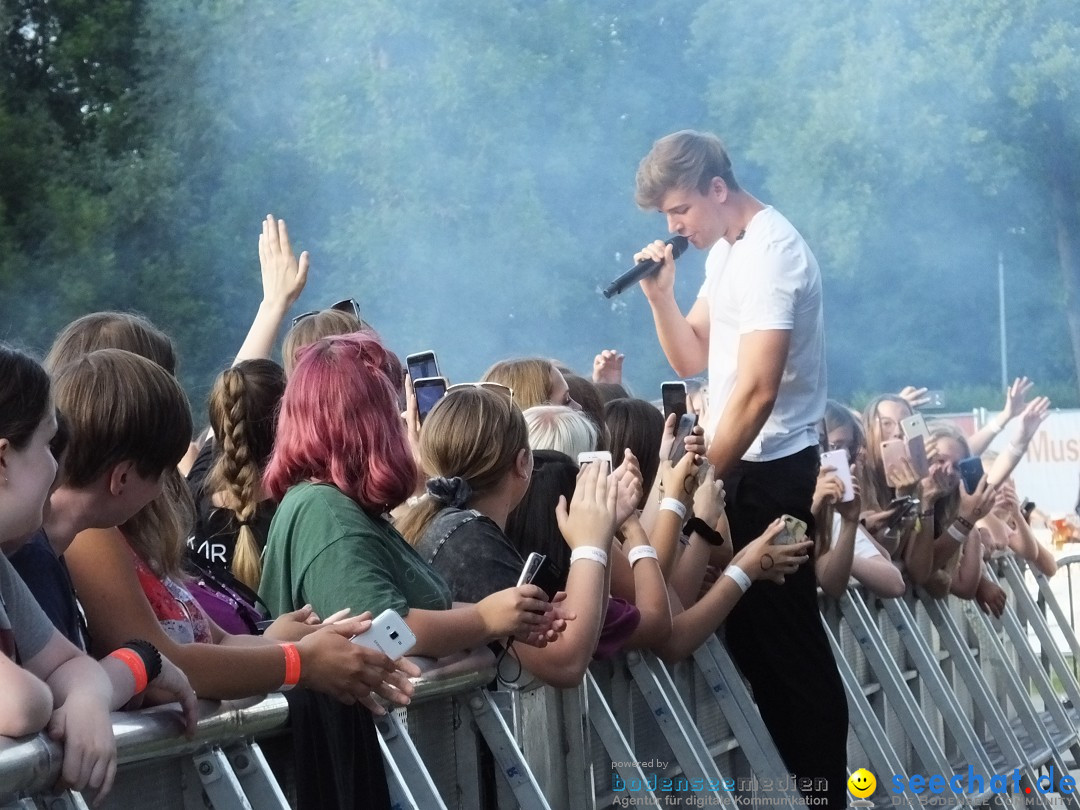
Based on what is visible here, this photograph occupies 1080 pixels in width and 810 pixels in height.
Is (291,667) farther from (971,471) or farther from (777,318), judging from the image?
(971,471)

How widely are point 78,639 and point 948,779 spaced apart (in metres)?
2.76

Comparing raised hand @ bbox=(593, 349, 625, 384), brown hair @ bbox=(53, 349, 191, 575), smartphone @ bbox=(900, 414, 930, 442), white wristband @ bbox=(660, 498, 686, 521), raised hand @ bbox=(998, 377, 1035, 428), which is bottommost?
raised hand @ bbox=(998, 377, 1035, 428)

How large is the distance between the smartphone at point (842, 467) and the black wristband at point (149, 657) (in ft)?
7.70

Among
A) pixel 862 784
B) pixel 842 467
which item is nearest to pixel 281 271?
pixel 842 467

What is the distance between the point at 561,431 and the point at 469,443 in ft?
1.44

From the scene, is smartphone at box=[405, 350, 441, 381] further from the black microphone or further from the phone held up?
the black microphone

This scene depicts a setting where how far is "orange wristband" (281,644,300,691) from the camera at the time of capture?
5.73 feet

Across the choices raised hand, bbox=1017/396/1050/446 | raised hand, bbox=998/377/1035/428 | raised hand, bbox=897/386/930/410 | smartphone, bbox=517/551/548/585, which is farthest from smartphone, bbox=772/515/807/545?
raised hand, bbox=998/377/1035/428

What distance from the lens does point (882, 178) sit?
16844 mm

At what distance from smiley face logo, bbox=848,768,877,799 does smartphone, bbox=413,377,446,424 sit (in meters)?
1.33

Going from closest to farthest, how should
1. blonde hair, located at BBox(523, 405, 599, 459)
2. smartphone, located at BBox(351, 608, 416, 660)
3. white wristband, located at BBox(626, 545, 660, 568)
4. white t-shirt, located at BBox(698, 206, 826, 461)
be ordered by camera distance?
smartphone, located at BBox(351, 608, 416, 660) → white wristband, located at BBox(626, 545, 660, 568) → blonde hair, located at BBox(523, 405, 599, 459) → white t-shirt, located at BBox(698, 206, 826, 461)

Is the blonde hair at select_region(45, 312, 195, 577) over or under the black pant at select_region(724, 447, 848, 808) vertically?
over

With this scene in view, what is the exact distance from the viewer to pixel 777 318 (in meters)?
3.21

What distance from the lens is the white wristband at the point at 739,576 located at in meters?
3.05
